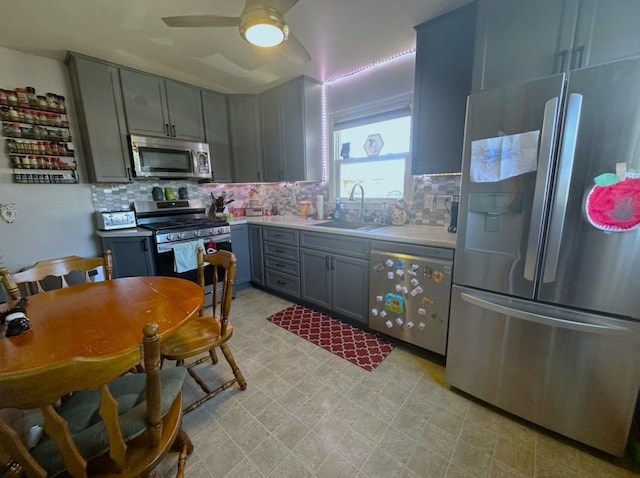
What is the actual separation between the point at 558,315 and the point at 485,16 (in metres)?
1.58

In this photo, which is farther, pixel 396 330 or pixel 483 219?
pixel 396 330

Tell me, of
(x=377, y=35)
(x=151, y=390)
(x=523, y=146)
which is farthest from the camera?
(x=377, y=35)

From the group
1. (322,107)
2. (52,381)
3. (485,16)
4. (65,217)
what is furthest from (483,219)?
(65,217)

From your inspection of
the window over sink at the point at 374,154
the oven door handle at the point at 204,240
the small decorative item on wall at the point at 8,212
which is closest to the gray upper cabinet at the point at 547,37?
the window over sink at the point at 374,154

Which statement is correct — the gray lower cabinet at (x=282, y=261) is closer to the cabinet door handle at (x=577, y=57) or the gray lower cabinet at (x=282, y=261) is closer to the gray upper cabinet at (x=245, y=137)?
the gray upper cabinet at (x=245, y=137)

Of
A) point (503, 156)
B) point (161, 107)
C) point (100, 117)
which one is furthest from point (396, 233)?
point (100, 117)

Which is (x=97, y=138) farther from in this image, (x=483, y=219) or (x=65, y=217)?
(x=483, y=219)

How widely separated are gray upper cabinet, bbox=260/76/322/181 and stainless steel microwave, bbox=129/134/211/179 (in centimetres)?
81

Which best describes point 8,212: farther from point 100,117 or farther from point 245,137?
point 245,137

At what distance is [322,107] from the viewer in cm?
317

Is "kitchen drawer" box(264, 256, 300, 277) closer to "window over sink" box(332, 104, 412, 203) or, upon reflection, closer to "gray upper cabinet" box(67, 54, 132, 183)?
"window over sink" box(332, 104, 412, 203)

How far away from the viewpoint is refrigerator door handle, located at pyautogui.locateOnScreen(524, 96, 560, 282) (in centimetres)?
121

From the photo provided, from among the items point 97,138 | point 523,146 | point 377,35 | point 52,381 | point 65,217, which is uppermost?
point 377,35

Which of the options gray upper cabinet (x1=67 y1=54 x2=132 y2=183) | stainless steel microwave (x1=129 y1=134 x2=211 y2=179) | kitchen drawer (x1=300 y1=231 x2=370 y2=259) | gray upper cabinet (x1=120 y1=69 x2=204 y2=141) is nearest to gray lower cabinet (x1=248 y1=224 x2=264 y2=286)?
kitchen drawer (x1=300 y1=231 x2=370 y2=259)
